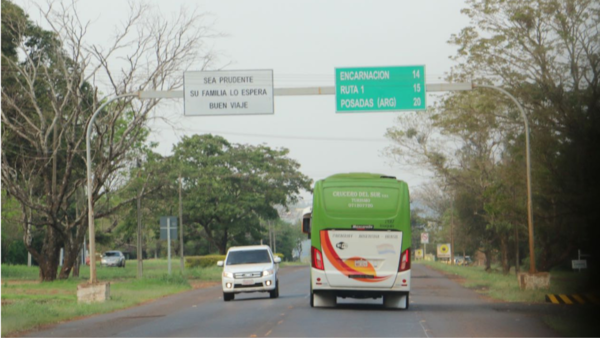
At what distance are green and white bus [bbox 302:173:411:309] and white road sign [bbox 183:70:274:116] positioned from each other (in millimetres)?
3319

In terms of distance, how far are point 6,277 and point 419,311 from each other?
120 feet

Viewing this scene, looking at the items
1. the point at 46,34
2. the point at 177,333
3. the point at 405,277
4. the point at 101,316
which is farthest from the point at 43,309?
the point at 46,34

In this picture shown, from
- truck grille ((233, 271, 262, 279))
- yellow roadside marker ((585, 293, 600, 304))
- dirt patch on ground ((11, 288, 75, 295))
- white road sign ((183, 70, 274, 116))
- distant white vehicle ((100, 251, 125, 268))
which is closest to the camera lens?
yellow roadside marker ((585, 293, 600, 304))

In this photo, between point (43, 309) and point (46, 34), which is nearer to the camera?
point (43, 309)

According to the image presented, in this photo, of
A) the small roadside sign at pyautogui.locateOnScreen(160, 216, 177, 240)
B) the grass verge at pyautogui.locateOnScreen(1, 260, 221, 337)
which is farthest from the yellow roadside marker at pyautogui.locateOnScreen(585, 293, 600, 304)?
the small roadside sign at pyautogui.locateOnScreen(160, 216, 177, 240)

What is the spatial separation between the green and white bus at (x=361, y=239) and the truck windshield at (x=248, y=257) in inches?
254

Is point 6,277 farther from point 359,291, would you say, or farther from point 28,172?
point 359,291

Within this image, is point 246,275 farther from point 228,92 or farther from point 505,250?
point 505,250

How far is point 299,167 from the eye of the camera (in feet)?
252

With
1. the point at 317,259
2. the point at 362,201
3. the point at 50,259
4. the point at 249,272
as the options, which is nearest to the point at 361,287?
the point at 317,259

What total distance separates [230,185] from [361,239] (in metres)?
48.5

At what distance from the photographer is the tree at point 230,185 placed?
69250mm

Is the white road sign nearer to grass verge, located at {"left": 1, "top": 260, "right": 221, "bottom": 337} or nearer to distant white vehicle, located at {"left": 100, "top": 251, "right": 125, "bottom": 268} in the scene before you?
grass verge, located at {"left": 1, "top": 260, "right": 221, "bottom": 337}

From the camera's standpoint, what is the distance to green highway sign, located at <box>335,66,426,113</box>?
24.5 metres
